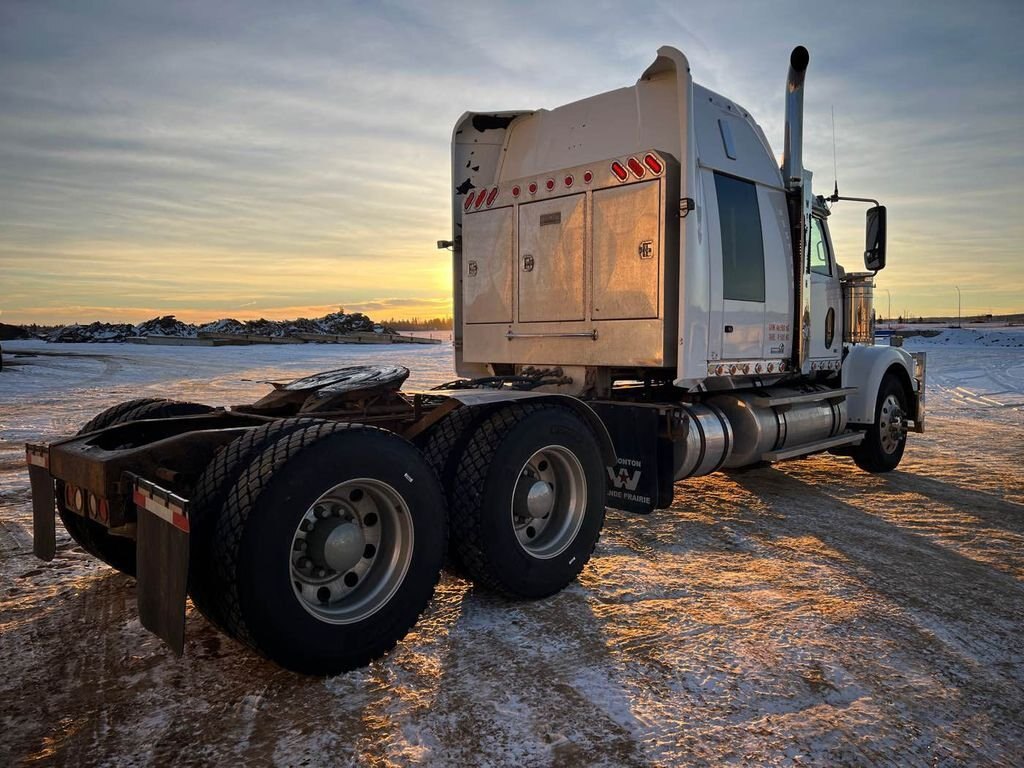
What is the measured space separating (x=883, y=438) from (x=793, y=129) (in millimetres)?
3980

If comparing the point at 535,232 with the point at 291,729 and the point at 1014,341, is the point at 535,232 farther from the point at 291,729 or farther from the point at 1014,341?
the point at 1014,341

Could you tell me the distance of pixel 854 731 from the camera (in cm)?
299

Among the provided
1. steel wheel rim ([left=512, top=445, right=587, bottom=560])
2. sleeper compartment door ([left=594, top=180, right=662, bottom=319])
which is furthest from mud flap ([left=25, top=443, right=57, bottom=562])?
sleeper compartment door ([left=594, top=180, right=662, bottom=319])

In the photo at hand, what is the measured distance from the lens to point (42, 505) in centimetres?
410

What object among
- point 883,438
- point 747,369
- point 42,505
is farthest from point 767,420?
point 42,505

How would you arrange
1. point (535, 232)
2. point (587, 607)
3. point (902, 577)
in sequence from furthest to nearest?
1. point (535, 232)
2. point (902, 577)
3. point (587, 607)

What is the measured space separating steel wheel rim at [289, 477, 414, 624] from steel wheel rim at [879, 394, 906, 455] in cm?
717

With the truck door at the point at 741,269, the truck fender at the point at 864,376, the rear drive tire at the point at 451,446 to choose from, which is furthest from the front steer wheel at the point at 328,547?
the truck fender at the point at 864,376

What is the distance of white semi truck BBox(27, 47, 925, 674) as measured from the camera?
10.6ft

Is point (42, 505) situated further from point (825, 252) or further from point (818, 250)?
point (825, 252)

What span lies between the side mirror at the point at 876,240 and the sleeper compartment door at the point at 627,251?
3447 millimetres

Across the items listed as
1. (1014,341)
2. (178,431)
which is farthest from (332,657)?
(1014,341)

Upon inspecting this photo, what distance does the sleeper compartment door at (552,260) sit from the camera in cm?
623

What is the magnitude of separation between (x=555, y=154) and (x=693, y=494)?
12.1 ft
